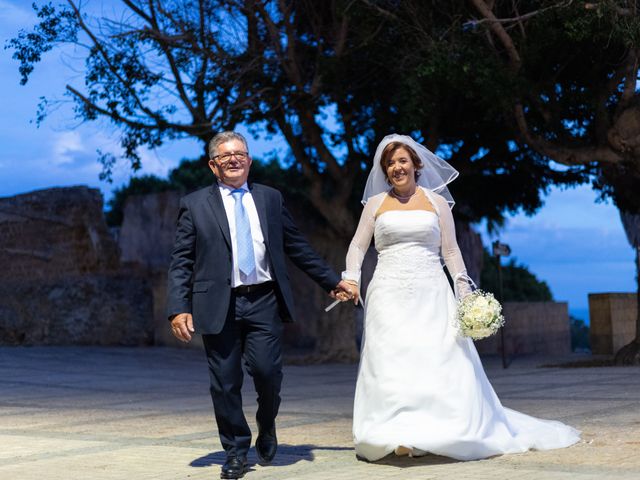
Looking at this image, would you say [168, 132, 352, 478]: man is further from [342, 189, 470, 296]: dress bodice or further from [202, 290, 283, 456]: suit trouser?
[342, 189, 470, 296]: dress bodice

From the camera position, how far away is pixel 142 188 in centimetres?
5175

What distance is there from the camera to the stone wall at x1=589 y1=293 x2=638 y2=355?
22.5 meters

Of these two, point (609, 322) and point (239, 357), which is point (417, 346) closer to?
point (239, 357)

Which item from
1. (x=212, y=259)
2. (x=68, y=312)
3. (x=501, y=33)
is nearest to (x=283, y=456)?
(x=212, y=259)

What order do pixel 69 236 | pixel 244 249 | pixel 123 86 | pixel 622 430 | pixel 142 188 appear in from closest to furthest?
pixel 244 249
pixel 622 430
pixel 123 86
pixel 69 236
pixel 142 188

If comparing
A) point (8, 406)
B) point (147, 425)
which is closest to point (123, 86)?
point (8, 406)

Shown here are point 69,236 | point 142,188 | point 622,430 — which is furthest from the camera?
point 142,188

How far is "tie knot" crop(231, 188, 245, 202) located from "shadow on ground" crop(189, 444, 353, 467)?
1.71m

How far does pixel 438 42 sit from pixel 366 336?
9.00 m

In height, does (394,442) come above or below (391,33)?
below

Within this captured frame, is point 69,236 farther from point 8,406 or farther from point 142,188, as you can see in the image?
point 142,188

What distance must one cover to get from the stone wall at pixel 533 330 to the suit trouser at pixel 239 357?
17408 mm

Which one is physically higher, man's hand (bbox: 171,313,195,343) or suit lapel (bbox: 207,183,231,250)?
suit lapel (bbox: 207,183,231,250)

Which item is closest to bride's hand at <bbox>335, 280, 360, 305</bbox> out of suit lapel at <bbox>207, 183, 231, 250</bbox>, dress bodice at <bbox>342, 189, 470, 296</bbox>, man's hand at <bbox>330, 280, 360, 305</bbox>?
man's hand at <bbox>330, 280, 360, 305</bbox>
